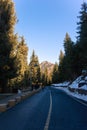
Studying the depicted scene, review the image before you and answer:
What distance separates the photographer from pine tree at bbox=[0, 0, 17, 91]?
150ft

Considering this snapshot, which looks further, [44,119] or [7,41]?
[7,41]

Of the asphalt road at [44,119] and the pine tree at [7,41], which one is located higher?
the pine tree at [7,41]

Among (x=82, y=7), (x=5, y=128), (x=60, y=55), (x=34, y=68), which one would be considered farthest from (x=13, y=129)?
(x=60, y=55)

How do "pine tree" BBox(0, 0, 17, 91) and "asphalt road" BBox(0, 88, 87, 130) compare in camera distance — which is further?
"pine tree" BBox(0, 0, 17, 91)

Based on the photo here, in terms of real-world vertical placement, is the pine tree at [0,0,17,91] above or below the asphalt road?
above

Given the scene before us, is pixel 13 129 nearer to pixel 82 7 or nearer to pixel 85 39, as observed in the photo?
pixel 85 39

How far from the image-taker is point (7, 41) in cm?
4562

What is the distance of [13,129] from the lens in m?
13.2

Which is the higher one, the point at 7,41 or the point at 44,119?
the point at 7,41

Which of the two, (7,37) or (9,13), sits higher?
(9,13)

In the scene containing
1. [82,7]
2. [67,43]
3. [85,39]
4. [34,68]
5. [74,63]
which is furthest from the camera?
[34,68]

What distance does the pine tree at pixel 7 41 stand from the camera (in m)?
45.6

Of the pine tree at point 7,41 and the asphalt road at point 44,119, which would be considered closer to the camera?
the asphalt road at point 44,119

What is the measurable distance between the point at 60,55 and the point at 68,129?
155 metres
